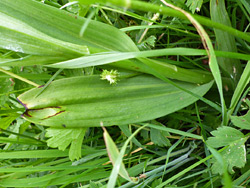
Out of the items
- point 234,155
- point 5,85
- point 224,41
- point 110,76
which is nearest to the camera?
point 234,155

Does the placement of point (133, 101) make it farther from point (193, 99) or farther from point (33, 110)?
point (33, 110)

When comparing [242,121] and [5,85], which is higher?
[242,121]

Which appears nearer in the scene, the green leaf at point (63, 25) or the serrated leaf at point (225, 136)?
the serrated leaf at point (225, 136)

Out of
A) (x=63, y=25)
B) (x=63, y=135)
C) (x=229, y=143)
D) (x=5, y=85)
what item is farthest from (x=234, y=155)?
(x=5, y=85)

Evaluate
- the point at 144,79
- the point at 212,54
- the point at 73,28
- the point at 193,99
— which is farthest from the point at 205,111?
the point at 73,28

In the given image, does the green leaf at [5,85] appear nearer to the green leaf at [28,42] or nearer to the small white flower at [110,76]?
the green leaf at [28,42]

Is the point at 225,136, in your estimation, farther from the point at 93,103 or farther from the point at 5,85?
the point at 5,85

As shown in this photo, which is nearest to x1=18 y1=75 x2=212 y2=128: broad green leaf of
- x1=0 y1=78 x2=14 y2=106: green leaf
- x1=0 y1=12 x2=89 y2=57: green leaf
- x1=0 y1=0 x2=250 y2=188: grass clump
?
x1=0 y1=0 x2=250 y2=188: grass clump

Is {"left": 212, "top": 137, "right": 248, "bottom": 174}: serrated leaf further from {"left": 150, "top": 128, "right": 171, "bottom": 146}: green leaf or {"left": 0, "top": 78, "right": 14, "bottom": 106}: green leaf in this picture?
{"left": 0, "top": 78, "right": 14, "bottom": 106}: green leaf

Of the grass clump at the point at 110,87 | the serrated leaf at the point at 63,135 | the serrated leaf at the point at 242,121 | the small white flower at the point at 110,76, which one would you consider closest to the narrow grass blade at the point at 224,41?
the grass clump at the point at 110,87
